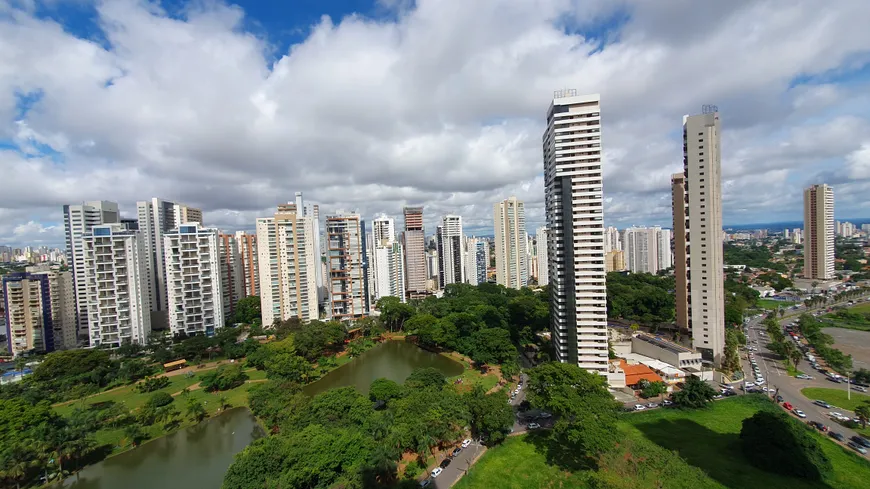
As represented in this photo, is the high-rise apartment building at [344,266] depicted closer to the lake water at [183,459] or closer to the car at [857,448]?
the lake water at [183,459]

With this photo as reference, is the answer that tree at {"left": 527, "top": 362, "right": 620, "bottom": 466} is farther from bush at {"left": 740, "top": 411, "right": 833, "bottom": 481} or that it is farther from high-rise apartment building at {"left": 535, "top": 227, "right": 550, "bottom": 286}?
high-rise apartment building at {"left": 535, "top": 227, "right": 550, "bottom": 286}

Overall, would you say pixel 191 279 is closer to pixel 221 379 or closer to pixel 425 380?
pixel 221 379

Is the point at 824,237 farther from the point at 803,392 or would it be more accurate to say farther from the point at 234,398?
the point at 234,398

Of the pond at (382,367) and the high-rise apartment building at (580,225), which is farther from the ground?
the high-rise apartment building at (580,225)

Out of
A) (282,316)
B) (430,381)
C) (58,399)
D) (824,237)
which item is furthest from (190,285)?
(824,237)

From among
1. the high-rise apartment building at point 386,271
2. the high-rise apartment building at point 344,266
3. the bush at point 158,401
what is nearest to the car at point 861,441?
the bush at point 158,401
